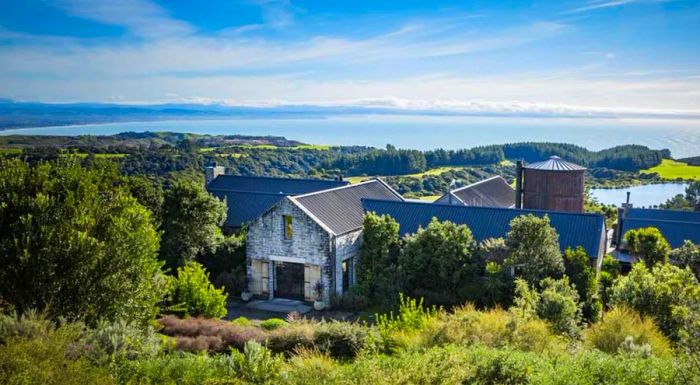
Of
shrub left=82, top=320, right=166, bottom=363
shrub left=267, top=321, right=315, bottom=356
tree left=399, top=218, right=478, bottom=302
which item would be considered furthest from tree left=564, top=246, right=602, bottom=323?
shrub left=82, top=320, right=166, bottom=363

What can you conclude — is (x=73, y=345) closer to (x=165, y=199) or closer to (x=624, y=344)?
(x=624, y=344)

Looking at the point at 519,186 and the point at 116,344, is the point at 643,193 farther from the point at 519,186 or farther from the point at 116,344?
the point at 116,344

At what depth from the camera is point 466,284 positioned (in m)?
23.3

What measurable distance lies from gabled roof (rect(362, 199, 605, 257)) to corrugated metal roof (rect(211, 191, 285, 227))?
387 inches

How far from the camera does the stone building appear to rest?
25969mm

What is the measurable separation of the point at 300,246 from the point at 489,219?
947 centimetres

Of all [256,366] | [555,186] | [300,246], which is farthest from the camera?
[555,186]

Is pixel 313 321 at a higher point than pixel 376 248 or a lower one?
lower

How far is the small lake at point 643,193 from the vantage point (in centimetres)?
7525

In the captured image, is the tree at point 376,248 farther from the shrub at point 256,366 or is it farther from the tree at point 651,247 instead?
the shrub at point 256,366

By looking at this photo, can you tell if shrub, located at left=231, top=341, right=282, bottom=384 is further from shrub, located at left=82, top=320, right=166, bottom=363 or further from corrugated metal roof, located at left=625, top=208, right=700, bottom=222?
corrugated metal roof, located at left=625, top=208, right=700, bottom=222

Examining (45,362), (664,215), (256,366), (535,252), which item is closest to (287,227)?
(535,252)

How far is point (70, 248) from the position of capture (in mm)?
14430

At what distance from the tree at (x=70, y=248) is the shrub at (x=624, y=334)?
12621mm
